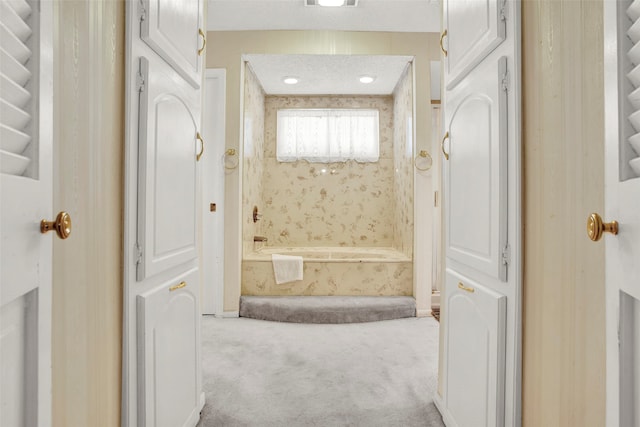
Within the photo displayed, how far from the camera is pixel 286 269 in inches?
147

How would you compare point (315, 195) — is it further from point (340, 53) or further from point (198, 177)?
point (198, 177)

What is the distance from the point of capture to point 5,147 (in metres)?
0.64

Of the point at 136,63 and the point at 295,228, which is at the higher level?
the point at 136,63

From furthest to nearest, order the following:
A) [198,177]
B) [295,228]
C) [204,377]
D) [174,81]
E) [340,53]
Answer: [295,228] → [340,53] → [204,377] → [198,177] → [174,81]

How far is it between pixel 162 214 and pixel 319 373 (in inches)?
59.9

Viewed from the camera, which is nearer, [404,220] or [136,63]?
[136,63]

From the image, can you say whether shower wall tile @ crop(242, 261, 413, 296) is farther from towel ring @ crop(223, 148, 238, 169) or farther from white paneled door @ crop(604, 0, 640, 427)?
white paneled door @ crop(604, 0, 640, 427)

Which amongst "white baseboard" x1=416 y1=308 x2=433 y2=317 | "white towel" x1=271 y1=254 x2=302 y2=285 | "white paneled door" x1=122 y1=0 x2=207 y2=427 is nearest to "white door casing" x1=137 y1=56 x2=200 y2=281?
"white paneled door" x1=122 y1=0 x2=207 y2=427

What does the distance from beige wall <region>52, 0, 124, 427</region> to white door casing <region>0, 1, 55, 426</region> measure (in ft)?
0.71

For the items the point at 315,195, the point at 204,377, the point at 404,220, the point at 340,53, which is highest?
the point at 340,53

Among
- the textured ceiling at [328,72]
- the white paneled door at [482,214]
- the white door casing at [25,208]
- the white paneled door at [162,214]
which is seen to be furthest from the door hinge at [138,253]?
the textured ceiling at [328,72]

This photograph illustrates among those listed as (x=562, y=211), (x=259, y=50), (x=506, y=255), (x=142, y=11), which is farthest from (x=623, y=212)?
(x=259, y=50)

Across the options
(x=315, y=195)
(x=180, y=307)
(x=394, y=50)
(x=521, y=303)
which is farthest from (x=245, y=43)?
(x=521, y=303)

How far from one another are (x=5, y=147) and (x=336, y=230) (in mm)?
4478
